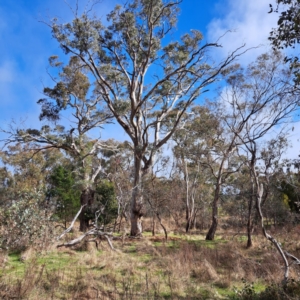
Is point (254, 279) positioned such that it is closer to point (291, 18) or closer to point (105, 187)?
point (291, 18)

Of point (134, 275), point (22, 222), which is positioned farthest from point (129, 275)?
point (22, 222)

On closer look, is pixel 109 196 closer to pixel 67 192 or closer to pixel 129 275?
pixel 67 192

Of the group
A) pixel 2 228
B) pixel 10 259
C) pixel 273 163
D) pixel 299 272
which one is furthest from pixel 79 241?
pixel 273 163

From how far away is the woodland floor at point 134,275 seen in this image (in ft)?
16.3

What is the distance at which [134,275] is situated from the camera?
Answer: 6.44 meters

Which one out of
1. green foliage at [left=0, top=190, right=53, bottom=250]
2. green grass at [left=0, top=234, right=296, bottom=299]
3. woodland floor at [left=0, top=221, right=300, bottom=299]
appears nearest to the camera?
woodland floor at [left=0, top=221, right=300, bottom=299]

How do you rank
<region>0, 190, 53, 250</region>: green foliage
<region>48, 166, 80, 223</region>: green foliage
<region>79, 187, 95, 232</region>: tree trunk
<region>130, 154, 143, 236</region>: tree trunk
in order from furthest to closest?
<region>48, 166, 80, 223</region>: green foliage, <region>79, 187, 95, 232</region>: tree trunk, <region>130, 154, 143, 236</region>: tree trunk, <region>0, 190, 53, 250</region>: green foliage

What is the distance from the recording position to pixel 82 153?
15859 mm

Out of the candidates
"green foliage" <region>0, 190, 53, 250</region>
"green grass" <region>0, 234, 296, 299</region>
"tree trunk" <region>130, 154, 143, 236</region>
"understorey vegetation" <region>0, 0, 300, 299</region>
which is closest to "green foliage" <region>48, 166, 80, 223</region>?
"understorey vegetation" <region>0, 0, 300, 299</region>

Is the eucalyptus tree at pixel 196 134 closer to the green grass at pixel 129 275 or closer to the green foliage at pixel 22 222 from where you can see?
the green grass at pixel 129 275

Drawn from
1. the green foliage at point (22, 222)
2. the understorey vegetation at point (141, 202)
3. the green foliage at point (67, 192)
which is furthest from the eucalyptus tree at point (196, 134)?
the green foliage at point (22, 222)

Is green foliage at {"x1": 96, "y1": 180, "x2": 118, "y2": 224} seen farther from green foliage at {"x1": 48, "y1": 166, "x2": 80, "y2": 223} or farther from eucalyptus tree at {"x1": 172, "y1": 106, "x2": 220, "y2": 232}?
eucalyptus tree at {"x1": 172, "y1": 106, "x2": 220, "y2": 232}

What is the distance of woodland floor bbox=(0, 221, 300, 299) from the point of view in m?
4.96

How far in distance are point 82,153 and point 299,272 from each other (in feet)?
38.9
